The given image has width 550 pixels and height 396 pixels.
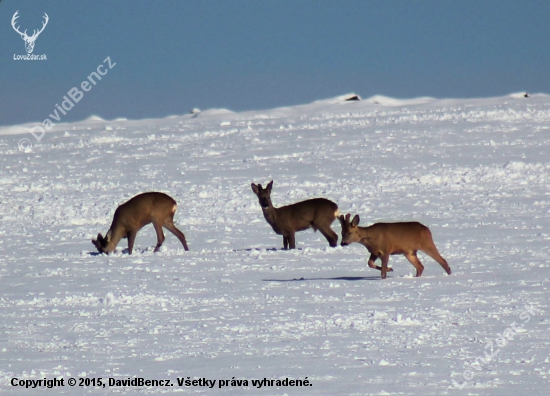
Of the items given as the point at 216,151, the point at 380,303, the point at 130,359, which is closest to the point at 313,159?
the point at 216,151

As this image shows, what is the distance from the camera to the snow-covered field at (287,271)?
8258 millimetres

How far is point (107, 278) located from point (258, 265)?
7.86 feet

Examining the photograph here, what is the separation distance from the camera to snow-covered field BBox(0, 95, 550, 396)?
8258mm

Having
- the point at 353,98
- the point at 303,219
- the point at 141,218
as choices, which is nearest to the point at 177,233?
the point at 141,218

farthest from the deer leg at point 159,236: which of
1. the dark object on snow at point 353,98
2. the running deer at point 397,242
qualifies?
Result: the dark object on snow at point 353,98

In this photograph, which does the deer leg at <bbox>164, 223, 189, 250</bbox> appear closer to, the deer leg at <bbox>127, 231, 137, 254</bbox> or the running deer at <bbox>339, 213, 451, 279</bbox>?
the deer leg at <bbox>127, 231, 137, 254</bbox>

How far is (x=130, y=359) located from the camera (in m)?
8.73

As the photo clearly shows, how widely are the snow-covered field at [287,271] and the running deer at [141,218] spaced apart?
674 millimetres

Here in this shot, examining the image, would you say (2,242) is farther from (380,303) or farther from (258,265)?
(380,303)

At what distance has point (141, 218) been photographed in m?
17.8

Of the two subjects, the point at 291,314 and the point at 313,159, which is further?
the point at 313,159

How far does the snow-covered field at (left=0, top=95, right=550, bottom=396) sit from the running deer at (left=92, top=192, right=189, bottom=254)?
0.67 m

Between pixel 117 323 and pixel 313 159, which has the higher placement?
pixel 313 159

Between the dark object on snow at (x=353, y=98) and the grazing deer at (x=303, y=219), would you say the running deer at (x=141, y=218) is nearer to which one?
the grazing deer at (x=303, y=219)
